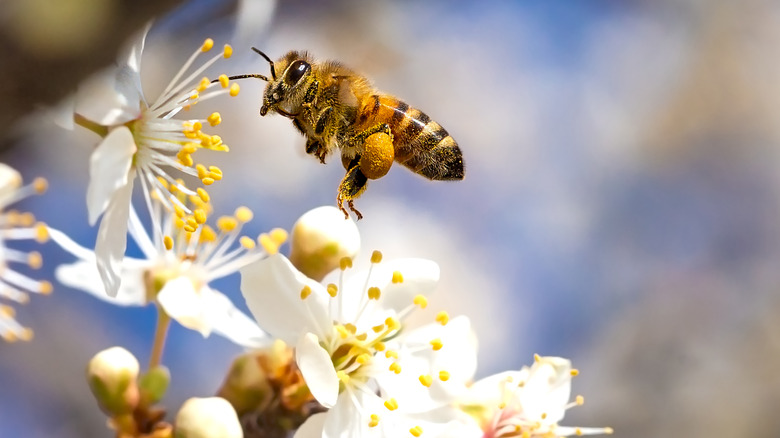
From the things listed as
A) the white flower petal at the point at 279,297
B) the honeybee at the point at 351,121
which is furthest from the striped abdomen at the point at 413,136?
the white flower petal at the point at 279,297

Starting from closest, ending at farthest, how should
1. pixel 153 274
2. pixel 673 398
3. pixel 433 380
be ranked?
pixel 433 380 < pixel 153 274 < pixel 673 398

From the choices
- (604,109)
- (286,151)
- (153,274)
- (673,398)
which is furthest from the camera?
(604,109)

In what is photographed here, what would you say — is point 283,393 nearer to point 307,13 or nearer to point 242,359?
point 242,359

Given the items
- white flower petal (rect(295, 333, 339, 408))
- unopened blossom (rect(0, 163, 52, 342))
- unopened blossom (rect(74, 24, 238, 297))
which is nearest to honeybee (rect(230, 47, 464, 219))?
unopened blossom (rect(74, 24, 238, 297))

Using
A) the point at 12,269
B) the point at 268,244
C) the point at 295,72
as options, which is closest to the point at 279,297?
the point at 268,244

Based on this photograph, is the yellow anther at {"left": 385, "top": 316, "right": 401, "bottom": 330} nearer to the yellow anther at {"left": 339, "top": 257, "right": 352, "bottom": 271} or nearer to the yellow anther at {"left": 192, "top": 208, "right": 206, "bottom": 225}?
the yellow anther at {"left": 339, "top": 257, "right": 352, "bottom": 271}

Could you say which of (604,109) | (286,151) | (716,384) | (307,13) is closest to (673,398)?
(716,384)

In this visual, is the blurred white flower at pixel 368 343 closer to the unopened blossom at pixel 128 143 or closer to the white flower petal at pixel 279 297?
the white flower petal at pixel 279 297

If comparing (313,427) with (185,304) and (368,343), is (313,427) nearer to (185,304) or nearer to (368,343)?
(368,343)
